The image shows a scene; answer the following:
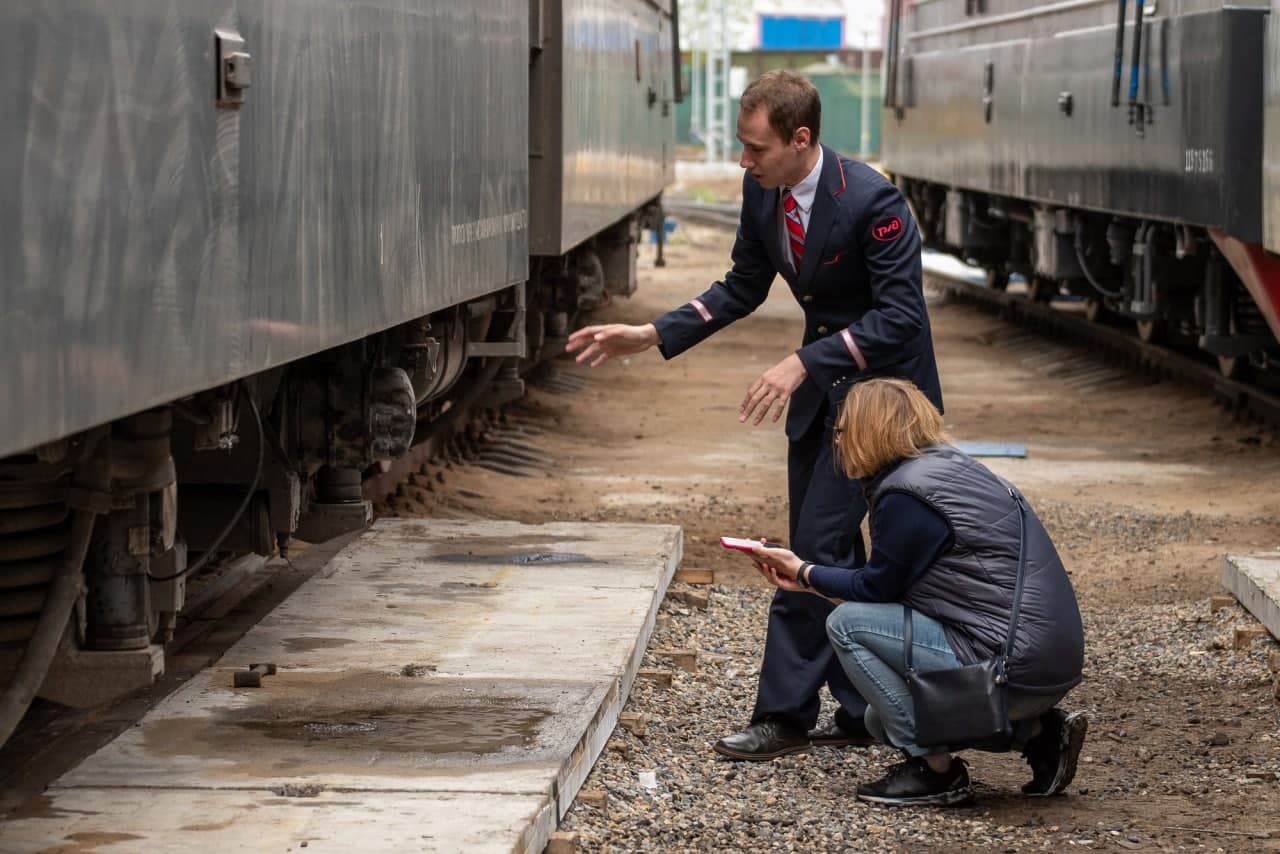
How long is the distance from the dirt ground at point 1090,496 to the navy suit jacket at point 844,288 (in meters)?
1.14

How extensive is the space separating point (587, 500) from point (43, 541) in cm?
629

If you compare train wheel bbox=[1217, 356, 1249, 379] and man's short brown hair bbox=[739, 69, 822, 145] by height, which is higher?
man's short brown hair bbox=[739, 69, 822, 145]

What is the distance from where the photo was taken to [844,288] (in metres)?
5.44

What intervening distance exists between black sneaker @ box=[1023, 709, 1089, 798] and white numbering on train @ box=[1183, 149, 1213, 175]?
6.42m

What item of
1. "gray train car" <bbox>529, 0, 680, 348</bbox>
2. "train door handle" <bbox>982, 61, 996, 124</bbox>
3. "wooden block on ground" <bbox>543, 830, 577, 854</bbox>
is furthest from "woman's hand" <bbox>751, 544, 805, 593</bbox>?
"train door handle" <bbox>982, 61, 996, 124</bbox>

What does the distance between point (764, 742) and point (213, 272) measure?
2421 millimetres

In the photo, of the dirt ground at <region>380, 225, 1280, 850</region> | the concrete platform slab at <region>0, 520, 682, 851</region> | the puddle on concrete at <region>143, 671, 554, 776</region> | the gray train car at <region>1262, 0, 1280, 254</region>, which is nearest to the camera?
the concrete platform slab at <region>0, 520, 682, 851</region>

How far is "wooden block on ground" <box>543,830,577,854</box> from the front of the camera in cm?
438

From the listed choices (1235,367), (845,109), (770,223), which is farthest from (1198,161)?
(845,109)

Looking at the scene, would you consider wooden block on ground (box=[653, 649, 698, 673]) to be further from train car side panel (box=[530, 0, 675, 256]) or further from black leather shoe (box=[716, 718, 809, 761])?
train car side panel (box=[530, 0, 675, 256])

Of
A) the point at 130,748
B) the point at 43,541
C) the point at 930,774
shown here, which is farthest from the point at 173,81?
the point at 930,774

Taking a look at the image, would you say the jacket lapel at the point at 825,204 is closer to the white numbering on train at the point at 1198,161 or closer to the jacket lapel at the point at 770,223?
the jacket lapel at the point at 770,223

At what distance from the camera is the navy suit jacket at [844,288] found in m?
5.25

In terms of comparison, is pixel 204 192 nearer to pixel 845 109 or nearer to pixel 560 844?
pixel 560 844
